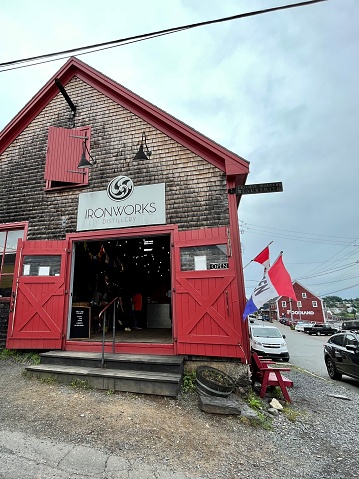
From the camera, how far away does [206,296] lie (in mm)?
5656

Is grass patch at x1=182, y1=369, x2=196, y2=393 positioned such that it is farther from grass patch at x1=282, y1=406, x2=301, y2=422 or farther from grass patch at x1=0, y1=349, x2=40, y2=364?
grass patch at x1=0, y1=349, x2=40, y2=364

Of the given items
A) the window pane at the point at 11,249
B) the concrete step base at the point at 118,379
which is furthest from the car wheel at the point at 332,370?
the window pane at the point at 11,249

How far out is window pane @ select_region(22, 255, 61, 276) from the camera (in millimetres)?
6660

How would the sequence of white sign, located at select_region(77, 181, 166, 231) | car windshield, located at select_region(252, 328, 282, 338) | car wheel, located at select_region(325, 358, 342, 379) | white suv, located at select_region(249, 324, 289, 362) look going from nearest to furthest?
white sign, located at select_region(77, 181, 166, 231) < car wheel, located at select_region(325, 358, 342, 379) < white suv, located at select_region(249, 324, 289, 362) < car windshield, located at select_region(252, 328, 282, 338)

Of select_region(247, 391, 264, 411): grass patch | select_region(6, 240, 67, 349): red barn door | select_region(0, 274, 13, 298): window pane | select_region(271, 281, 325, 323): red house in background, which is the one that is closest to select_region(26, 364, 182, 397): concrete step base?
select_region(6, 240, 67, 349): red barn door

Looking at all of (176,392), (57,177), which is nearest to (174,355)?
(176,392)

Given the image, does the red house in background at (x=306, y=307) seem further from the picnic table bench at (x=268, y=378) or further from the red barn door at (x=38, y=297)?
the red barn door at (x=38, y=297)

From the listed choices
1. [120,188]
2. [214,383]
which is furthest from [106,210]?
[214,383]

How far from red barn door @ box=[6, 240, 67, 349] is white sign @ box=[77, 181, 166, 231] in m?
0.99

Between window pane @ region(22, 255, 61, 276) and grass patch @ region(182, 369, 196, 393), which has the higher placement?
window pane @ region(22, 255, 61, 276)

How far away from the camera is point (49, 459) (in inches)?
110

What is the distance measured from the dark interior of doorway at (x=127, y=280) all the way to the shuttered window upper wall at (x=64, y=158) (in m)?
1.82

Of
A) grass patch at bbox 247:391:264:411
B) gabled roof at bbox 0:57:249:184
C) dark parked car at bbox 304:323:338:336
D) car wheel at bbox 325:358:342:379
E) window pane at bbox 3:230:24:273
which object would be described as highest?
gabled roof at bbox 0:57:249:184

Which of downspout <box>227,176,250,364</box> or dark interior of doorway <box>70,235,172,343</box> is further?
dark interior of doorway <box>70,235,172,343</box>
